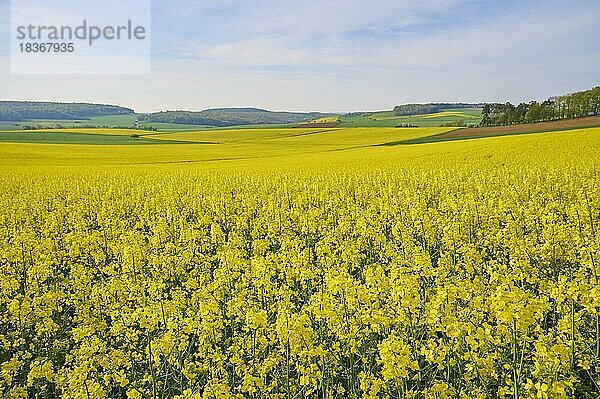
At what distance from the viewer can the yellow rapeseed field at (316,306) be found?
14.3 feet

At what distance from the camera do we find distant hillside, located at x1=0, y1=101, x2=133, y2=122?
154 m

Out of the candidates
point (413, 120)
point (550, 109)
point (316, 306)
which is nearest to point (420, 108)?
point (413, 120)

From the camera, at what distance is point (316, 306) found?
195 inches

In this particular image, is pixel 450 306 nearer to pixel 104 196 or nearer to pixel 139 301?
pixel 139 301

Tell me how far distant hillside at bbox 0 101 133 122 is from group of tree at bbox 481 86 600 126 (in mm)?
138727

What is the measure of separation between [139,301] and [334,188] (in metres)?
12.1

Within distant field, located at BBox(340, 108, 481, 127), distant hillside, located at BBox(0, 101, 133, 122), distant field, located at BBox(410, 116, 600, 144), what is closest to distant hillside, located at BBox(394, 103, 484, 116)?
distant field, located at BBox(340, 108, 481, 127)

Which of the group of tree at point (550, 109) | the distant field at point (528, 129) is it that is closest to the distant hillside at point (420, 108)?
the group of tree at point (550, 109)

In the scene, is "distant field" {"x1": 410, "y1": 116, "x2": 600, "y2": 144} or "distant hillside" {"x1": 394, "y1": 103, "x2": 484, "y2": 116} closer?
"distant field" {"x1": 410, "y1": 116, "x2": 600, "y2": 144}

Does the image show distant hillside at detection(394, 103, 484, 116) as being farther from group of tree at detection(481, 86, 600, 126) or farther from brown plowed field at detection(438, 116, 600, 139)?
brown plowed field at detection(438, 116, 600, 139)

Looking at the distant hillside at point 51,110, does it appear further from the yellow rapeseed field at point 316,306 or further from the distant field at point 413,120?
the yellow rapeseed field at point 316,306

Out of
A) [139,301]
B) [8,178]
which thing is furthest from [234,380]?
[8,178]

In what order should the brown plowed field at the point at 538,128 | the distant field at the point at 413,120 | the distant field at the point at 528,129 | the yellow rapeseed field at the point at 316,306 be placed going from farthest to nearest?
the distant field at the point at 413,120
the brown plowed field at the point at 538,128
the distant field at the point at 528,129
the yellow rapeseed field at the point at 316,306

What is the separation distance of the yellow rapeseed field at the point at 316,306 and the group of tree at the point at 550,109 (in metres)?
58.6
